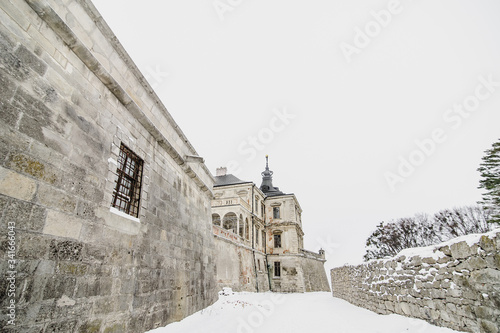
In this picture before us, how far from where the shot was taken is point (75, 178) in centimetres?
373

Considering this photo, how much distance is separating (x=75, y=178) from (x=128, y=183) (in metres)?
1.72

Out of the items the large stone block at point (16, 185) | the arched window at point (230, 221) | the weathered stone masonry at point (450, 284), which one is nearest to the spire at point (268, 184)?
the arched window at point (230, 221)

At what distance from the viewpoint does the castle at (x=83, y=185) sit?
2.90 metres

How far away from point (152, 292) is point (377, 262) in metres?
6.72

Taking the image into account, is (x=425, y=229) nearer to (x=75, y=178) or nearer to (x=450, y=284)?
(x=450, y=284)

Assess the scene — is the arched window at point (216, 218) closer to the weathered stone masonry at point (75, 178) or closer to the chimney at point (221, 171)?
the chimney at point (221, 171)

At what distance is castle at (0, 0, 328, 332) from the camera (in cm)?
290

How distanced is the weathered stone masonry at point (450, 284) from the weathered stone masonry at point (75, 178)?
556cm

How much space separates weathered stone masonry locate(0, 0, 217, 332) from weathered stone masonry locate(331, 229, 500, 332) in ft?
18.2

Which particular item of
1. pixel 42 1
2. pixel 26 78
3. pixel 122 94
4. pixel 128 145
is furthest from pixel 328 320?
pixel 42 1

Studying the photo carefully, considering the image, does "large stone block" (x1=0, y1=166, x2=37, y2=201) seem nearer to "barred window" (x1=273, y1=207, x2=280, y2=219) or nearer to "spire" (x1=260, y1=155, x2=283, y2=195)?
"barred window" (x1=273, y1=207, x2=280, y2=219)

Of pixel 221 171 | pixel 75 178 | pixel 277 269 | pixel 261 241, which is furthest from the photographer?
pixel 221 171

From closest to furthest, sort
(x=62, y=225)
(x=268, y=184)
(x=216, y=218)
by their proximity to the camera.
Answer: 1. (x=62, y=225)
2. (x=216, y=218)
3. (x=268, y=184)

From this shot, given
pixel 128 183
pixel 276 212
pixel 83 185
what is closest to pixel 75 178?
pixel 83 185
